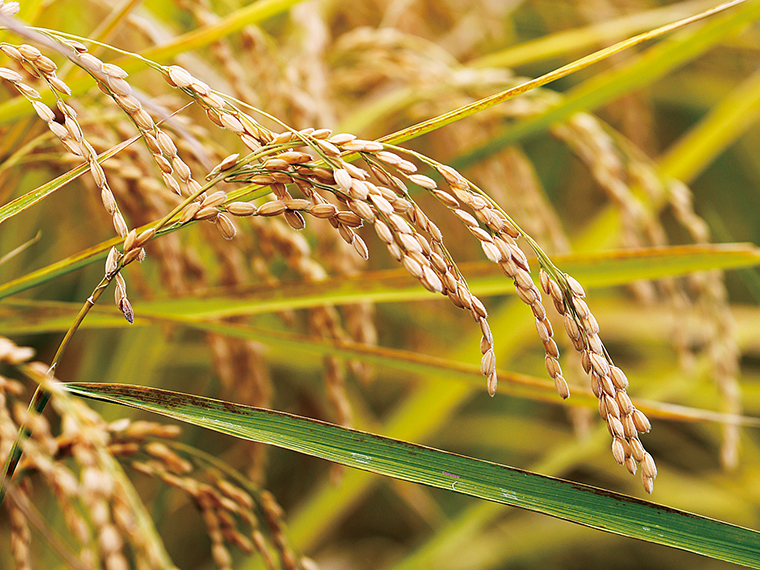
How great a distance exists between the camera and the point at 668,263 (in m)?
0.59

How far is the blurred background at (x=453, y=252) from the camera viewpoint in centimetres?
66

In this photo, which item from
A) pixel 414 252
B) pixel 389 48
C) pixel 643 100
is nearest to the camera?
pixel 414 252

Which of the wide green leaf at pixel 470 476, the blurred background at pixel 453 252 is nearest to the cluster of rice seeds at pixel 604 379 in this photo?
the wide green leaf at pixel 470 476

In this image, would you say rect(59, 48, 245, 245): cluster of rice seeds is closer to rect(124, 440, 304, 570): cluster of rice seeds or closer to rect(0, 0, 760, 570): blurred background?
rect(0, 0, 760, 570): blurred background

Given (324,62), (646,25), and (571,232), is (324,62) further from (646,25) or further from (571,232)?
(571,232)

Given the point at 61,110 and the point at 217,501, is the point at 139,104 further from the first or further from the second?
the point at 217,501

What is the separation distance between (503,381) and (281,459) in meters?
0.94

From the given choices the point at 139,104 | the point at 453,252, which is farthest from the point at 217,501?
the point at 453,252

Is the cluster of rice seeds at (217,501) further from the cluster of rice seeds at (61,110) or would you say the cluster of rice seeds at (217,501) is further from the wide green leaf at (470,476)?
the cluster of rice seeds at (61,110)

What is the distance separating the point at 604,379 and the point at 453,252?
1.22m

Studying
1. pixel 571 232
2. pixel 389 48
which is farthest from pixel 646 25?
pixel 571 232

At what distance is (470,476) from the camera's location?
40 cm

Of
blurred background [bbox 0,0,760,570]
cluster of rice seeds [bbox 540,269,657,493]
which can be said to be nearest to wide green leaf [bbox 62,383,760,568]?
cluster of rice seeds [bbox 540,269,657,493]

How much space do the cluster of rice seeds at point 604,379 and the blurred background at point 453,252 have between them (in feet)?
0.75
